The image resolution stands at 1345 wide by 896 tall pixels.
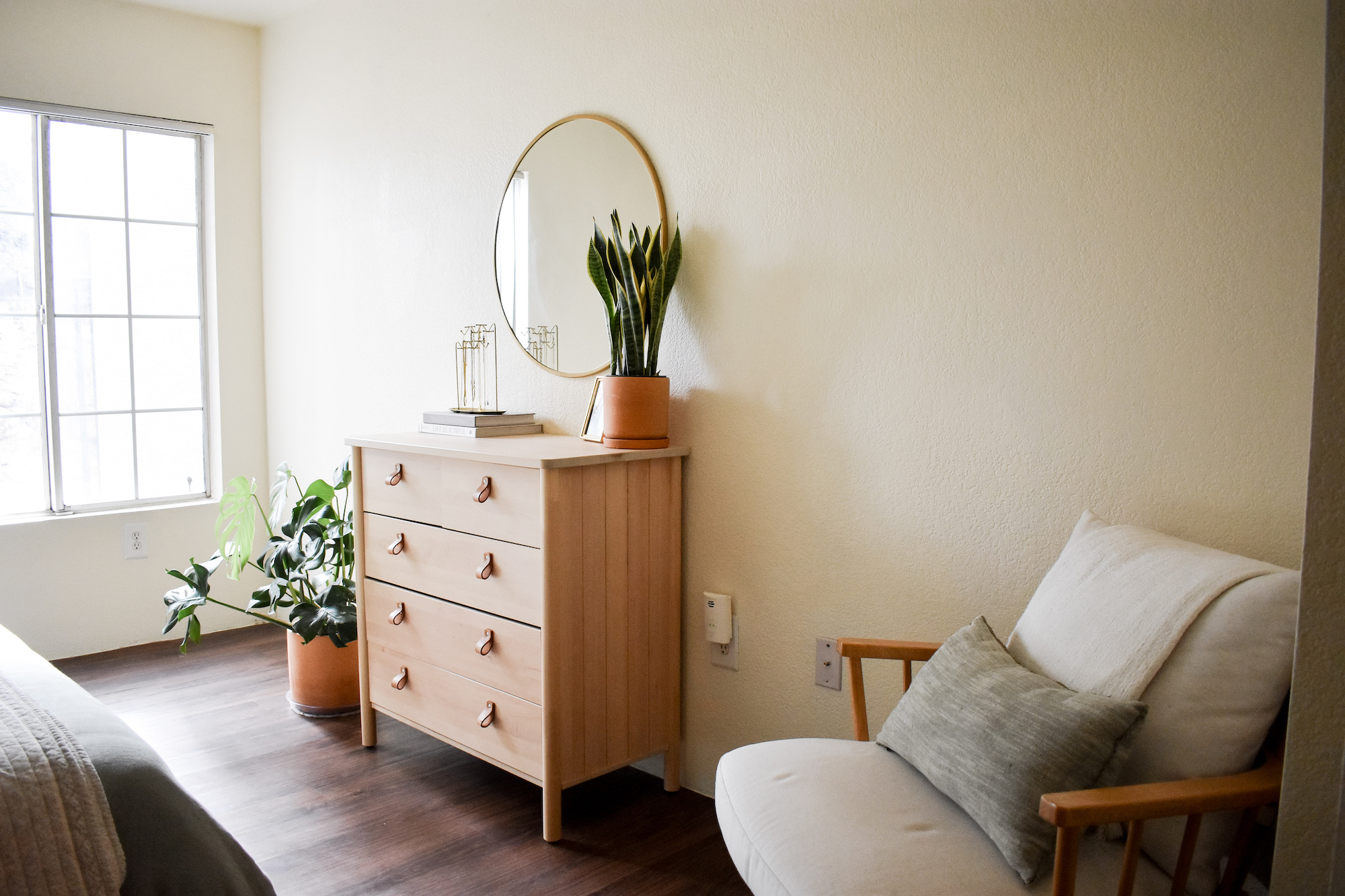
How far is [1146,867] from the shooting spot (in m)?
1.31

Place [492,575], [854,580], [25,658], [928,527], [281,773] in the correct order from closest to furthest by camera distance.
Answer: [25,658] < [928,527] < [854,580] < [492,575] < [281,773]

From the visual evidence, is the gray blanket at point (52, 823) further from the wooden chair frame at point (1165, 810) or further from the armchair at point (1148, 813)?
the wooden chair frame at point (1165, 810)

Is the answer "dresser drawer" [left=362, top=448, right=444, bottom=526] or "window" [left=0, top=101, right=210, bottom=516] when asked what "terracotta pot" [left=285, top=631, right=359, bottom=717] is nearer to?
"dresser drawer" [left=362, top=448, right=444, bottom=526]

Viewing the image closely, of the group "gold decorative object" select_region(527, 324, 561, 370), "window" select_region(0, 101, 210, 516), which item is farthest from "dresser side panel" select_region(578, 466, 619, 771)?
"window" select_region(0, 101, 210, 516)

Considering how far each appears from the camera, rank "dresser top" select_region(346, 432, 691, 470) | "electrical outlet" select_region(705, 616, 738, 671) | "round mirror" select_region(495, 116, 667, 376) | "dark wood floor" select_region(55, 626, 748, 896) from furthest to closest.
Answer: "round mirror" select_region(495, 116, 667, 376) → "electrical outlet" select_region(705, 616, 738, 671) → "dresser top" select_region(346, 432, 691, 470) → "dark wood floor" select_region(55, 626, 748, 896)

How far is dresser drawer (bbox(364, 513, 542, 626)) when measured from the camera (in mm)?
2164

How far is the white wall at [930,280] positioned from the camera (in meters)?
1.55

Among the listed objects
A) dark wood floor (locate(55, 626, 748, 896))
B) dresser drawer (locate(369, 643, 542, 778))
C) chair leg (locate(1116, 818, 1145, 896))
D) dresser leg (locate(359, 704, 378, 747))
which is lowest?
dark wood floor (locate(55, 626, 748, 896))

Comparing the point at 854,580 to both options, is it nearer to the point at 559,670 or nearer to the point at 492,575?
the point at 559,670

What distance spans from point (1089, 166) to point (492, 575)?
5.07ft

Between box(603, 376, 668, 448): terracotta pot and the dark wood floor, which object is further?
box(603, 376, 668, 448): terracotta pot

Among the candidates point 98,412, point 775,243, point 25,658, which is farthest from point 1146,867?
point 98,412

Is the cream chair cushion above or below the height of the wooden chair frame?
below

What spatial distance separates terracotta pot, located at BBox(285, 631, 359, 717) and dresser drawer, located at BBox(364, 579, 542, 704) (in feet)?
1.15
